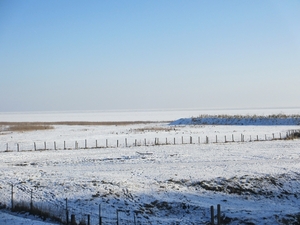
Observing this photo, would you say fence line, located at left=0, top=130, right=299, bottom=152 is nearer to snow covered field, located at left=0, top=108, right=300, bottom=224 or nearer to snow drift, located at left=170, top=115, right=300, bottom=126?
snow covered field, located at left=0, top=108, right=300, bottom=224

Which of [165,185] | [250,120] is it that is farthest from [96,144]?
[250,120]

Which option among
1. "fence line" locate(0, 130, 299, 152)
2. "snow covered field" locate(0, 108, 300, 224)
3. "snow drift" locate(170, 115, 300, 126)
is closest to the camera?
"snow covered field" locate(0, 108, 300, 224)

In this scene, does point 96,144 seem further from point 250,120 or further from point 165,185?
point 250,120

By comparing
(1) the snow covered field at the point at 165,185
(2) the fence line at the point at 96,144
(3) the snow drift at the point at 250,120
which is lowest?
(1) the snow covered field at the point at 165,185

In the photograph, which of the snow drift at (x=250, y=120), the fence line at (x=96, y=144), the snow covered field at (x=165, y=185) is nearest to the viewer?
the snow covered field at (x=165, y=185)

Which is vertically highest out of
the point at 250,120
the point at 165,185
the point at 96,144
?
the point at 250,120

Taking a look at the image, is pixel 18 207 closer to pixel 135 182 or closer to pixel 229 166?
pixel 135 182

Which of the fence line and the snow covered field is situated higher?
the fence line

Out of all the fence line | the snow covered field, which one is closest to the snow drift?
the fence line

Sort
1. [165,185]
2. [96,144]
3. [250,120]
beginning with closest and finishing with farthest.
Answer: [165,185] → [96,144] → [250,120]

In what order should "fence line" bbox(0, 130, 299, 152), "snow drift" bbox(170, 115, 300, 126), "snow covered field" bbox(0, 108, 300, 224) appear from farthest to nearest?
"snow drift" bbox(170, 115, 300, 126), "fence line" bbox(0, 130, 299, 152), "snow covered field" bbox(0, 108, 300, 224)

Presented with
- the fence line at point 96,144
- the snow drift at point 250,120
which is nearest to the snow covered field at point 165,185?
the fence line at point 96,144

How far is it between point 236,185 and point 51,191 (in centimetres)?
1029

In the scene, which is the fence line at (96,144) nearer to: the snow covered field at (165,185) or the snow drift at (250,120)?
the snow covered field at (165,185)
